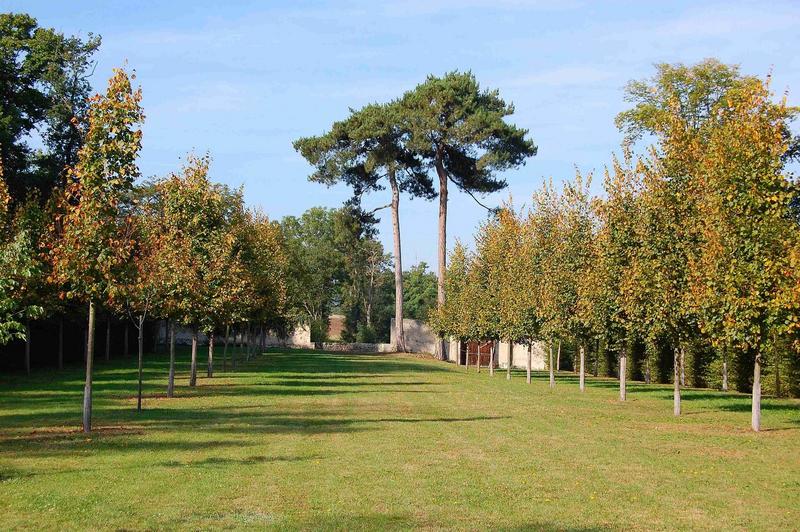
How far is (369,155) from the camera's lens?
65.1 meters

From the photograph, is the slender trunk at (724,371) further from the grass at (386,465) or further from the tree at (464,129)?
the tree at (464,129)

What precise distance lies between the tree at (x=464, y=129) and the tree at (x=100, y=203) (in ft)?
146

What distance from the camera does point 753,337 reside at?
2020 cm

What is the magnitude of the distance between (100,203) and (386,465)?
787 centimetres

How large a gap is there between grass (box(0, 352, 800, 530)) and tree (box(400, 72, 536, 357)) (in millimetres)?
35487

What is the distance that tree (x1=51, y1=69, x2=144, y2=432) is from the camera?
17656 millimetres

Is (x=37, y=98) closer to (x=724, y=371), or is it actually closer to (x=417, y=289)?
(x=724, y=371)

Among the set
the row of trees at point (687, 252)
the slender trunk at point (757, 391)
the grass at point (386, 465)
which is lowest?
the grass at point (386, 465)

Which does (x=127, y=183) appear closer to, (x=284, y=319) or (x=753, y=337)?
(x=753, y=337)

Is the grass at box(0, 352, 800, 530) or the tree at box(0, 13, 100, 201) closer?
the grass at box(0, 352, 800, 530)

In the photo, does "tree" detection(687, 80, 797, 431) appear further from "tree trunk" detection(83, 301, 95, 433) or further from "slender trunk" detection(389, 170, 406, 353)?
"slender trunk" detection(389, 170, 406, 353)

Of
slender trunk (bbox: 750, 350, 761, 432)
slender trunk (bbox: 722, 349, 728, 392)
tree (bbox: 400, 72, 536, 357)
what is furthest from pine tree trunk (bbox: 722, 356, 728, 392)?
tree (bbox: 400, 72, 536, 357)

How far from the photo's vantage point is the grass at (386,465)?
35.6 feet

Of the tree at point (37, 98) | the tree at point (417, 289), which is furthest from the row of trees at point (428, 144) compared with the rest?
the tree at point (417, 289)
